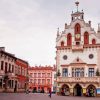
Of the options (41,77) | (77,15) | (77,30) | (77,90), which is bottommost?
(77,90)

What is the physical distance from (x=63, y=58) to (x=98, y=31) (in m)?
9.84

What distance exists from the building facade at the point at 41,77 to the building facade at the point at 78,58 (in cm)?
5025

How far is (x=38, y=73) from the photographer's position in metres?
118

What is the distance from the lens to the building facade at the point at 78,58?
61875 mm

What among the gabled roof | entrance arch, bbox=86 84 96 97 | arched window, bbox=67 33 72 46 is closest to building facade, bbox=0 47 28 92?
arched window, bbox=67 33 72 46

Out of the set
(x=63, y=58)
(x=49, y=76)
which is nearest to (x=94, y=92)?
(x=63, y=58)

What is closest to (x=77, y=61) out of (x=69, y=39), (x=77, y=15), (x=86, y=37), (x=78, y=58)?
(x=78, y=58)

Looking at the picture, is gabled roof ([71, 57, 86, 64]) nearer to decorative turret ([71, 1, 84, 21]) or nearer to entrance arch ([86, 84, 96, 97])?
entrance arch ([86, 84, 96, 97])

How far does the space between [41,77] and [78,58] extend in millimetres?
55730

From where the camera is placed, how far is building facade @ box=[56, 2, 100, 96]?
61.9 m

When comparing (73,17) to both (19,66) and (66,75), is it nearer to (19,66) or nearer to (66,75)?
(66,75)

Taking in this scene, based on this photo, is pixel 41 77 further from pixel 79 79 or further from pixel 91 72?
pixel 91 72

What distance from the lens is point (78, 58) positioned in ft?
209

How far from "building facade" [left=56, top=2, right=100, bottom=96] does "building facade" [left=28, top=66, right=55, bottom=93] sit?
50246mm
